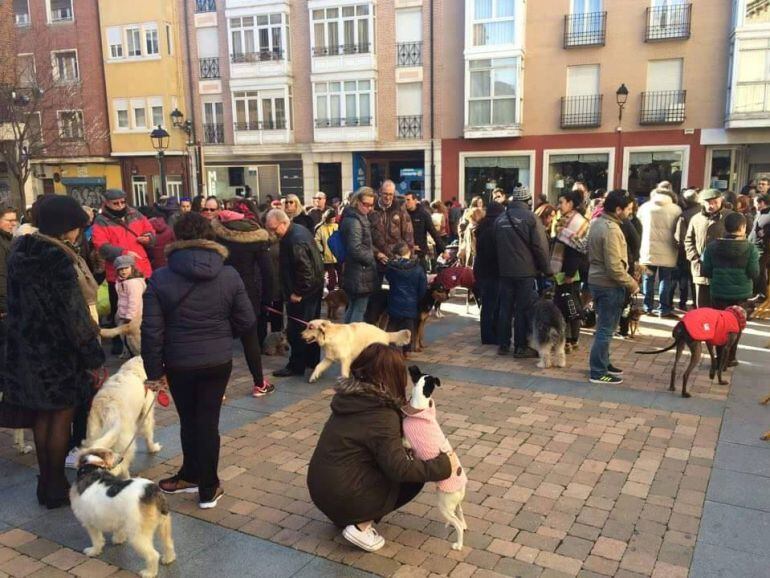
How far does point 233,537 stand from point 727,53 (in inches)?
921

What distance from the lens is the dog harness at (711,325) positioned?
233 inches

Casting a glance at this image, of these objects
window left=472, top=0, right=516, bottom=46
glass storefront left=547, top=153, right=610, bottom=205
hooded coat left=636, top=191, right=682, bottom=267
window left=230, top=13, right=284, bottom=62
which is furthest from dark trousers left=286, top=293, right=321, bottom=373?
window left=230, top=13, right=284, bottom=62

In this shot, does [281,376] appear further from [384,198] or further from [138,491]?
[138,491]

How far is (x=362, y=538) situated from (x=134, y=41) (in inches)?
1199

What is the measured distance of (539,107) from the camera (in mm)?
23141

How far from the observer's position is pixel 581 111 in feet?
74.1

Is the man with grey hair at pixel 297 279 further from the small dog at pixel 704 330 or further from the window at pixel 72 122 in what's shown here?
the window at pixel 72 122

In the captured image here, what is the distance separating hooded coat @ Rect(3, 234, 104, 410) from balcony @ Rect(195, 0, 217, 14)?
2703 centimetres

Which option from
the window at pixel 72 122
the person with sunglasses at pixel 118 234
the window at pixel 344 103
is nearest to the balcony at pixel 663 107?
the window at pixel 344 103

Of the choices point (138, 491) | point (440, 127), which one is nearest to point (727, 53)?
point (440, 127)

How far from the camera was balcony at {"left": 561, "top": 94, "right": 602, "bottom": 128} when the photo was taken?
22344 millimetres

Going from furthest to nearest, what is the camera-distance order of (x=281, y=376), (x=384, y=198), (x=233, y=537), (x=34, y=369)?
→ (x=384, y=198) < (x=281, y=376) < (x=34, y=369) < (x=233, y=537)

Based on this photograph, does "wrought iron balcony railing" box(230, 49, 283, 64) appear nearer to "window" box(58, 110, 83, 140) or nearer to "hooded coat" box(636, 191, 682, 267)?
"window" box(58, 110, 83, 140)

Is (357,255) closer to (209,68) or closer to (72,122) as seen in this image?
(209,68)
